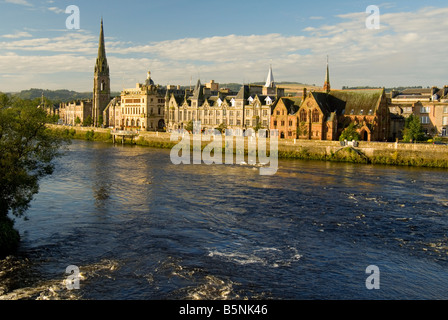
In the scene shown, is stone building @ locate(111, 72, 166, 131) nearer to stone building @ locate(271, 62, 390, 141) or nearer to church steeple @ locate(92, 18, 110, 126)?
church steeple @ locate(92, 18, 110, 126)

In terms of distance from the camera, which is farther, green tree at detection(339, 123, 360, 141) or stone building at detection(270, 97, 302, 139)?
stone building at detection(270, 97, 302, 139)

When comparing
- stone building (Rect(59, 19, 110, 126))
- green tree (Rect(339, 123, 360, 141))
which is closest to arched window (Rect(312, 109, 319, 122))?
green tree (Rect(339, 123, 360, 141))

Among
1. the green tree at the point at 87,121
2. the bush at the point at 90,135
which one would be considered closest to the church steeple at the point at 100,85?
the green tree at the point at 87,121

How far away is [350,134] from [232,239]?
178 feet

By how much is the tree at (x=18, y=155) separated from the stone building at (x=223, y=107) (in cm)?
6966

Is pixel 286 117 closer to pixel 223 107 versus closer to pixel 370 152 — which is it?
pixel 223 107

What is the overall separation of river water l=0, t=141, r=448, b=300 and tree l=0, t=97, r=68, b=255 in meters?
1.84

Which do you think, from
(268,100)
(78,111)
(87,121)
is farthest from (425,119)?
(78,111)

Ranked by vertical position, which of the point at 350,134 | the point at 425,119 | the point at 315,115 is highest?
the point at 315,115

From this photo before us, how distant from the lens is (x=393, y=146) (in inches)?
2805

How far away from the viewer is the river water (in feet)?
77.0

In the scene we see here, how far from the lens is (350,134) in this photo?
79875 mm

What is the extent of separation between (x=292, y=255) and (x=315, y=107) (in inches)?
2484
